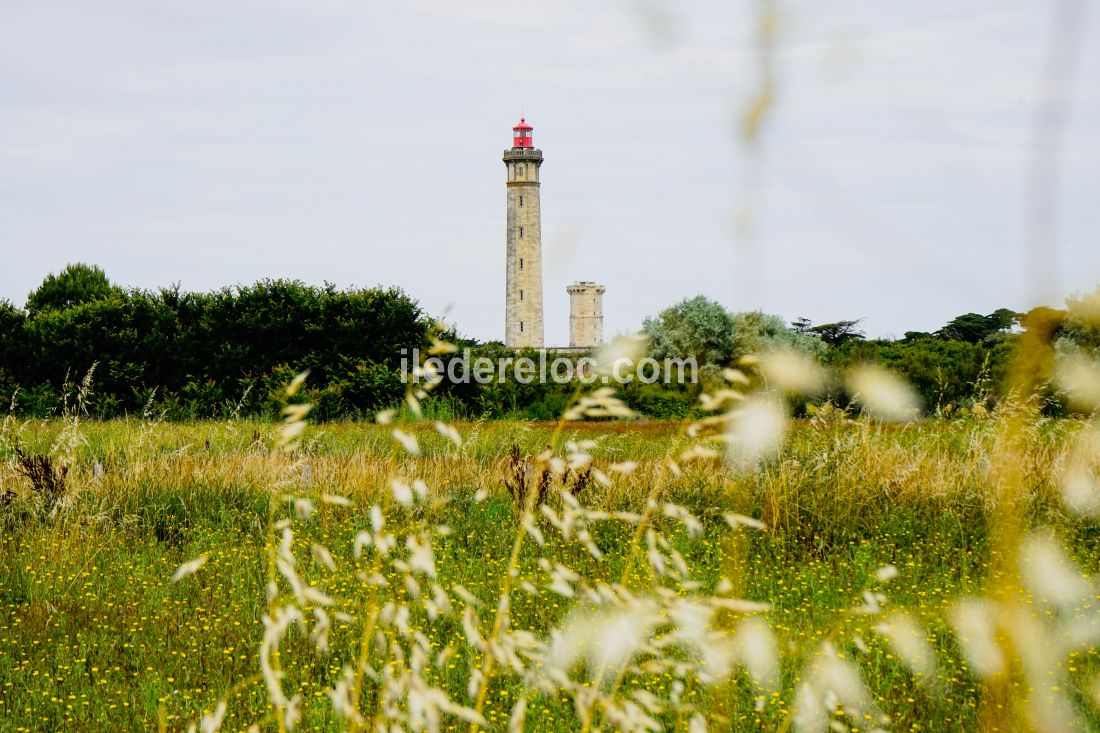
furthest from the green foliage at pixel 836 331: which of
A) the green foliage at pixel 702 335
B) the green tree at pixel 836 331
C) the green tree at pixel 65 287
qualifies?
the green tree at pixel 65 287

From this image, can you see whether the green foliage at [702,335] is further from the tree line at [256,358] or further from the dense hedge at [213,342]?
the dense hedge at [213,342]

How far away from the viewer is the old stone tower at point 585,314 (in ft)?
169

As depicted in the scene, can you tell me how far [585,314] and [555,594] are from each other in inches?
1827

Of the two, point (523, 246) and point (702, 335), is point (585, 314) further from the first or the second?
point (702, 335)

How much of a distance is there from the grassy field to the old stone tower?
4195 centimetres

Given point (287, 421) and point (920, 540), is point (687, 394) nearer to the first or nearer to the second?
point (920, 540)

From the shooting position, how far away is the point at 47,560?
5.98m

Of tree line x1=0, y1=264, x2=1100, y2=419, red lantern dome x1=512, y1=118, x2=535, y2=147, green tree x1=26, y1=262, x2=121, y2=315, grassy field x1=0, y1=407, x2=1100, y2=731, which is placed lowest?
grassy field x1=0, y1=407, x2=1100, y2=731

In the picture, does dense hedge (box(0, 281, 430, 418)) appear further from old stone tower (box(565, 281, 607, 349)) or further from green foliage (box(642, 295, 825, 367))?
old stone tower (box(565, 281, 607, 349))

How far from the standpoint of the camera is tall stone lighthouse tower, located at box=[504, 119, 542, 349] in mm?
46531

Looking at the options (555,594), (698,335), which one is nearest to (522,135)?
(698,335)

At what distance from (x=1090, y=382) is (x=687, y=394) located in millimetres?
17886

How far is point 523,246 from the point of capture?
153 ft

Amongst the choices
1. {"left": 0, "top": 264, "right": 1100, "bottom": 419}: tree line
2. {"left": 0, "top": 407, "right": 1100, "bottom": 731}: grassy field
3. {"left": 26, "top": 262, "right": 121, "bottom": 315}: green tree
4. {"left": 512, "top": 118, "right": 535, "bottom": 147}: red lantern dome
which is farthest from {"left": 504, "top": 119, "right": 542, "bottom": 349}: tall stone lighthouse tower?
{"left": 0, "top": 407, "right": 1100, "bottom": 731}: grassy field
